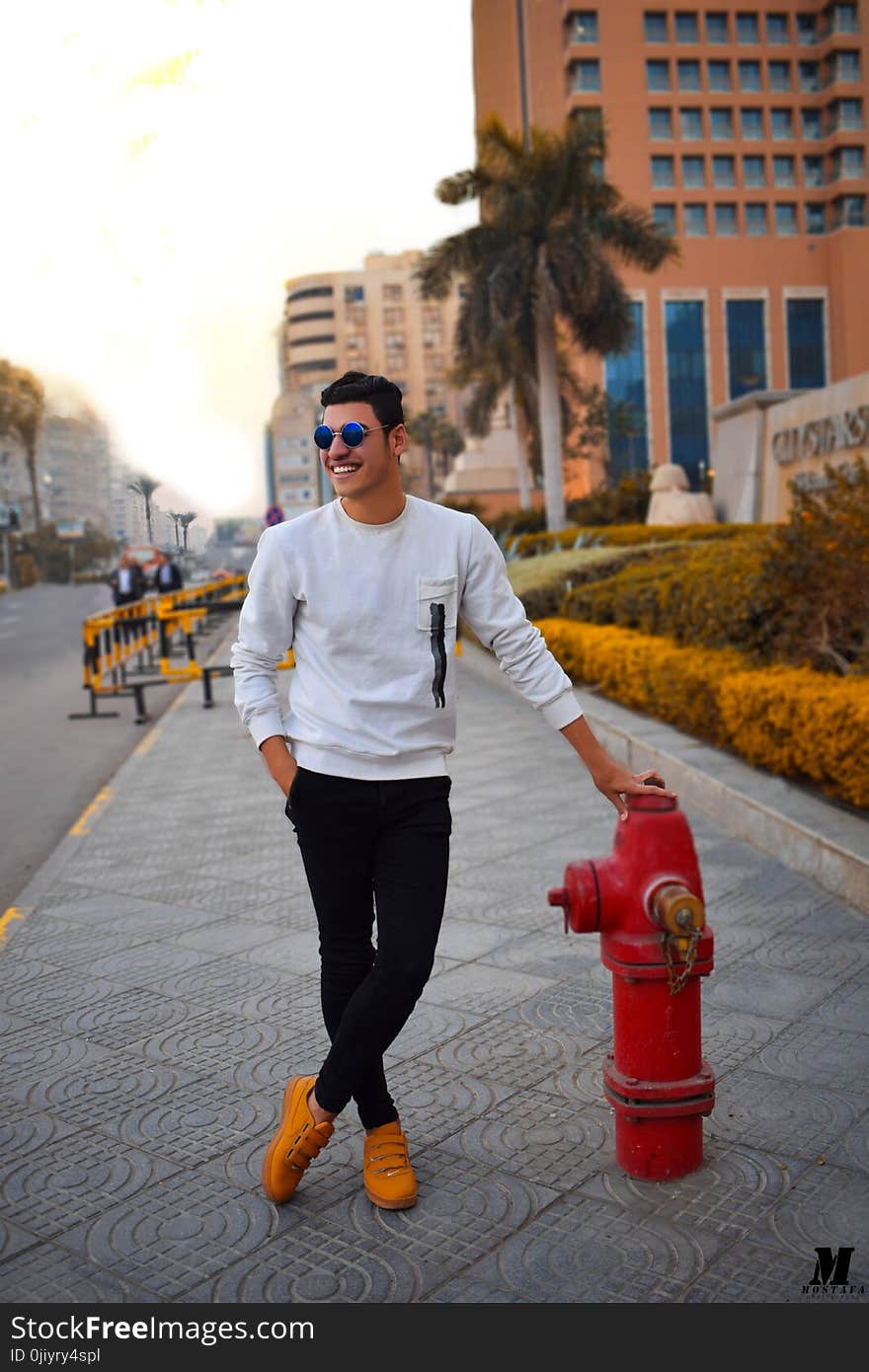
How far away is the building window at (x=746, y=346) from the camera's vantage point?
63625mm

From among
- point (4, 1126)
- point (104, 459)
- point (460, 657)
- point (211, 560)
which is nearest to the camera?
point (4, 1126)

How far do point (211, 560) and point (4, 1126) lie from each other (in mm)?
5331

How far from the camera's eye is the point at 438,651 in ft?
8.63

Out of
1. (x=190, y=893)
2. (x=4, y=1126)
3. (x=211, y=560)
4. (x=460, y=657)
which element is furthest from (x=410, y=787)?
(x=460, y=657)

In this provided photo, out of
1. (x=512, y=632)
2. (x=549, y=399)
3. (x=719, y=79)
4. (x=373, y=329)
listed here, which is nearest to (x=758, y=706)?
(x=512, y=632)

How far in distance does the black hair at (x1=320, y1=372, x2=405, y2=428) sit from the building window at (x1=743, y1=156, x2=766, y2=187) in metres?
66.3

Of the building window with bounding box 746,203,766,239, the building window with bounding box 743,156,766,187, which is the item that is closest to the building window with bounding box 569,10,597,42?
the building window with bounding box 743,156,766,187

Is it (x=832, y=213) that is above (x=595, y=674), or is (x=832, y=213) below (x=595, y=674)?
above

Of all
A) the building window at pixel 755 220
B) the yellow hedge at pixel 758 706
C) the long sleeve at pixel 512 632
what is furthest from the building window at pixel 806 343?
the long sleeve at pixel 512 632

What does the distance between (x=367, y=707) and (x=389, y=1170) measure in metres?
1.04

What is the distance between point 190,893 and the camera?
17.8 feet

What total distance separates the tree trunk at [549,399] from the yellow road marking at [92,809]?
19.6 metres
